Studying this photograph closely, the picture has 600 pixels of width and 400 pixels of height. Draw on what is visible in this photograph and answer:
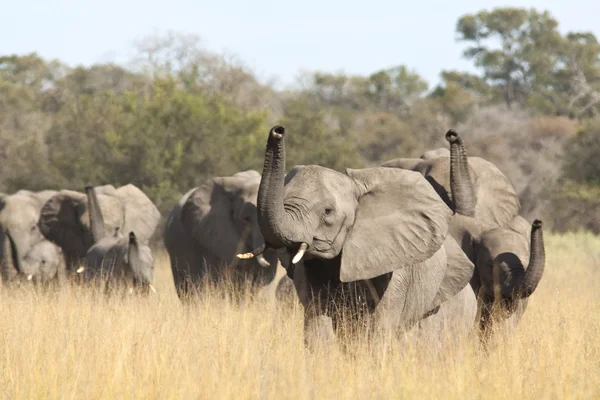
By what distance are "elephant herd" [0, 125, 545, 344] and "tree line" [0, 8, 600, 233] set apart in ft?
35.0

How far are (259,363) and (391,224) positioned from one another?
1.19 metres

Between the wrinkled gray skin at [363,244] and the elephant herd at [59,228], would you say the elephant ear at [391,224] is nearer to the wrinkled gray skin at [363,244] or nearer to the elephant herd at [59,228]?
the wrinkled gray skin at [363,244]

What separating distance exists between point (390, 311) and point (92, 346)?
74.4 inches

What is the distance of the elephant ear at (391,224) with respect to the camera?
6.56 meters

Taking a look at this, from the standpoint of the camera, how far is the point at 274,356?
22.2 ft

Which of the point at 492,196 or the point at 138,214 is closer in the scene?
the point at 492,196

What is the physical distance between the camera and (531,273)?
8.52m

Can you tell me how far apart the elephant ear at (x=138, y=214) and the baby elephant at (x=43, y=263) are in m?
1.24

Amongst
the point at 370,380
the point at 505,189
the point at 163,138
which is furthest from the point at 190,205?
the point at 163,138

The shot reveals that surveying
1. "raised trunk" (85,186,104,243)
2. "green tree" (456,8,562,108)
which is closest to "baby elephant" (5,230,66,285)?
"raised trunk" (85,186,104,243)

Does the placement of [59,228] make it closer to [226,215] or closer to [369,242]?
[226,215]

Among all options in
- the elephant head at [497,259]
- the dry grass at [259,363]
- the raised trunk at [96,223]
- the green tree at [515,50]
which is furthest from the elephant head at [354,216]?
the green tree at [515,50]

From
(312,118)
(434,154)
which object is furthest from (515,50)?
(434,154)

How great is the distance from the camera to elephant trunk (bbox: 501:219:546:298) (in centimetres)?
831
